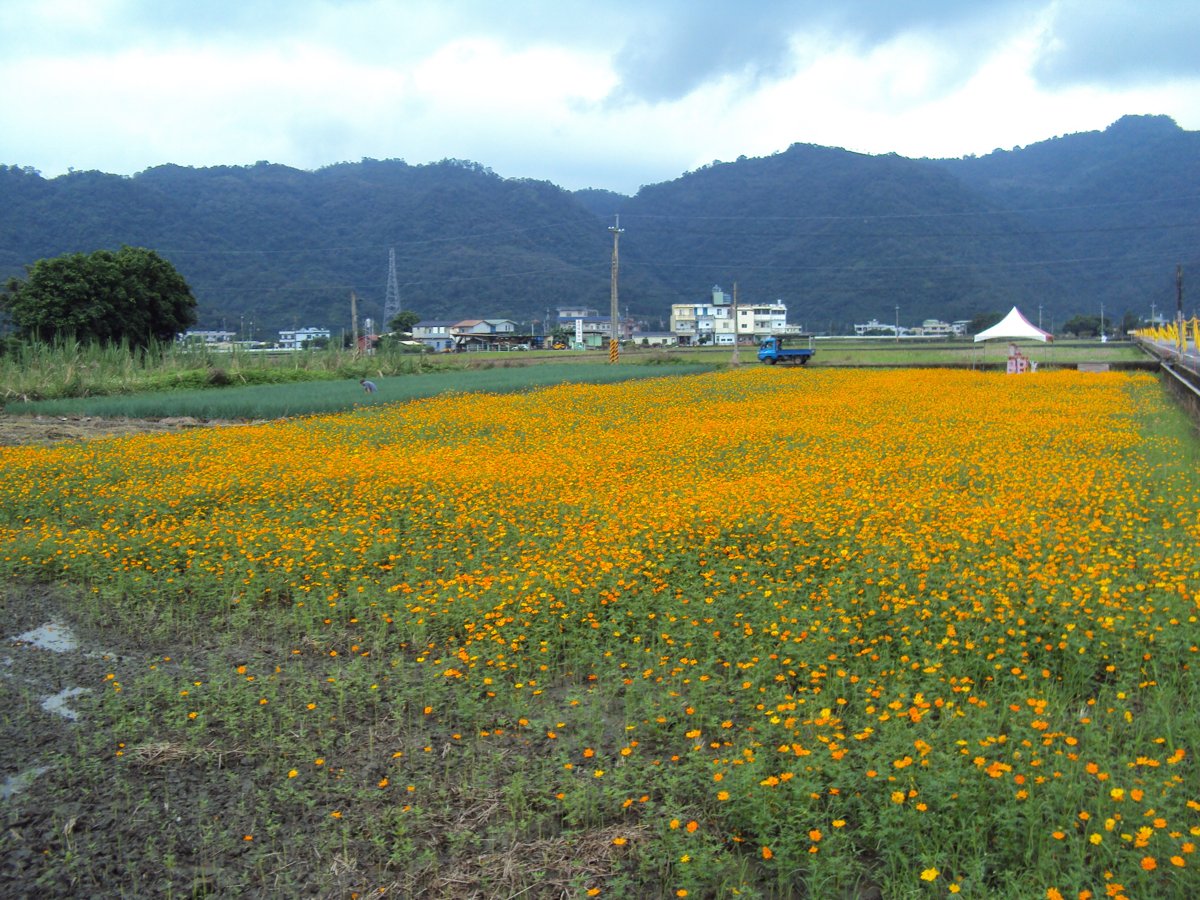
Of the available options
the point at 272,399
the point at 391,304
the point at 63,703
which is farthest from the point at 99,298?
the point at 391,304

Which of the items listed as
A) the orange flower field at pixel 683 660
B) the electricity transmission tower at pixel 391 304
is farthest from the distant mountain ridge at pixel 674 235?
the orange flower field at pixel 683 660

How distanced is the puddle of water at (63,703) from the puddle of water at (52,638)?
89 cm

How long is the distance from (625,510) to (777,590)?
288 centimetres

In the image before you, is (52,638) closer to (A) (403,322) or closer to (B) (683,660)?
(B) (683,660)

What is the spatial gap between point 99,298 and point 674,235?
10001 cm

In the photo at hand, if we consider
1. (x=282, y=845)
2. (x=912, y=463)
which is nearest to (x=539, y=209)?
(x=912, y=463)

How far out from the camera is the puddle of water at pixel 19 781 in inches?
180

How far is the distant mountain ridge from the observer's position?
82000 mm

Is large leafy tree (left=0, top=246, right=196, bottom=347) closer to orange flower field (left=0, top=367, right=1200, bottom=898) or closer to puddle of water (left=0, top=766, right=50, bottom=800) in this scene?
orange flower field (left=0, top=367, right=1200, bottom=898)

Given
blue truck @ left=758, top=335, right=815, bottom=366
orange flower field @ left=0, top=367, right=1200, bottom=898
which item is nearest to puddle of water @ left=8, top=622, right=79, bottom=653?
orange flower field @ left=0, top=367, right=1200, bottom=898

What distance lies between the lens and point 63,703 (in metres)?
5.66

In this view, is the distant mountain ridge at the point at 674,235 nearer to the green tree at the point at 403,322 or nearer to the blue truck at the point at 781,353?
the green tree at the point at 403,322

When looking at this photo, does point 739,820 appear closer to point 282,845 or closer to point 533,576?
point 282,845

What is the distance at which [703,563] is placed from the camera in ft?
25.3
